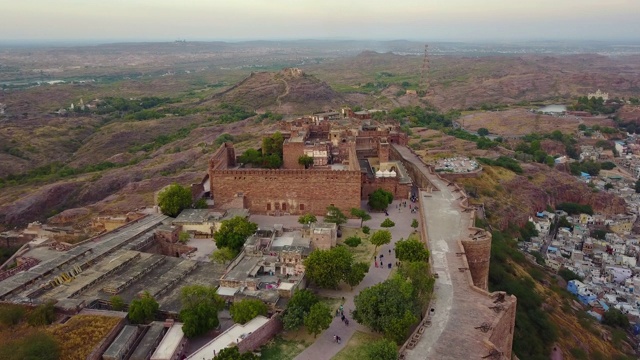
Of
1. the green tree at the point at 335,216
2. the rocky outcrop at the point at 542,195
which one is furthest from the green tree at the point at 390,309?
the rocky outcrop at the point at 542,195

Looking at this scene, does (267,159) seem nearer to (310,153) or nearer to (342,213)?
(310,153)

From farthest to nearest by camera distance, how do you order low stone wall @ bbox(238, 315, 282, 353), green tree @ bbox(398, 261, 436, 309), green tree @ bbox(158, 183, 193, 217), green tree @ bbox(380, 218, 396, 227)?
green tree @ bbox(158, 183, 193, 217), green tree @ bbox(380, 218, 396, 227), green tree @ bbox(398, 261, 436, 309), low stone wall @ bbox(238, 315, 282, 353)

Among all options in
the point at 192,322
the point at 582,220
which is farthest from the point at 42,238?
the point at 582,220

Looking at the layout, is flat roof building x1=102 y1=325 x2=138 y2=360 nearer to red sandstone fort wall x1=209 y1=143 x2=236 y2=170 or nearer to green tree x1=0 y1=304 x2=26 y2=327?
green tree x1=0 y1=304 x2=26 y2=327

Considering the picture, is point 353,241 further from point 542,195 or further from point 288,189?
point 542,195

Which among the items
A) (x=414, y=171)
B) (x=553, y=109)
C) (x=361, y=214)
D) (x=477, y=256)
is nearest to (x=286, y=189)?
(x=361, y=214)

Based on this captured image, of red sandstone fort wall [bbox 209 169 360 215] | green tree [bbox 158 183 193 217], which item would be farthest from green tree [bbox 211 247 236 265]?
red sandstone fort wall [bbox 209 169 360 215]
